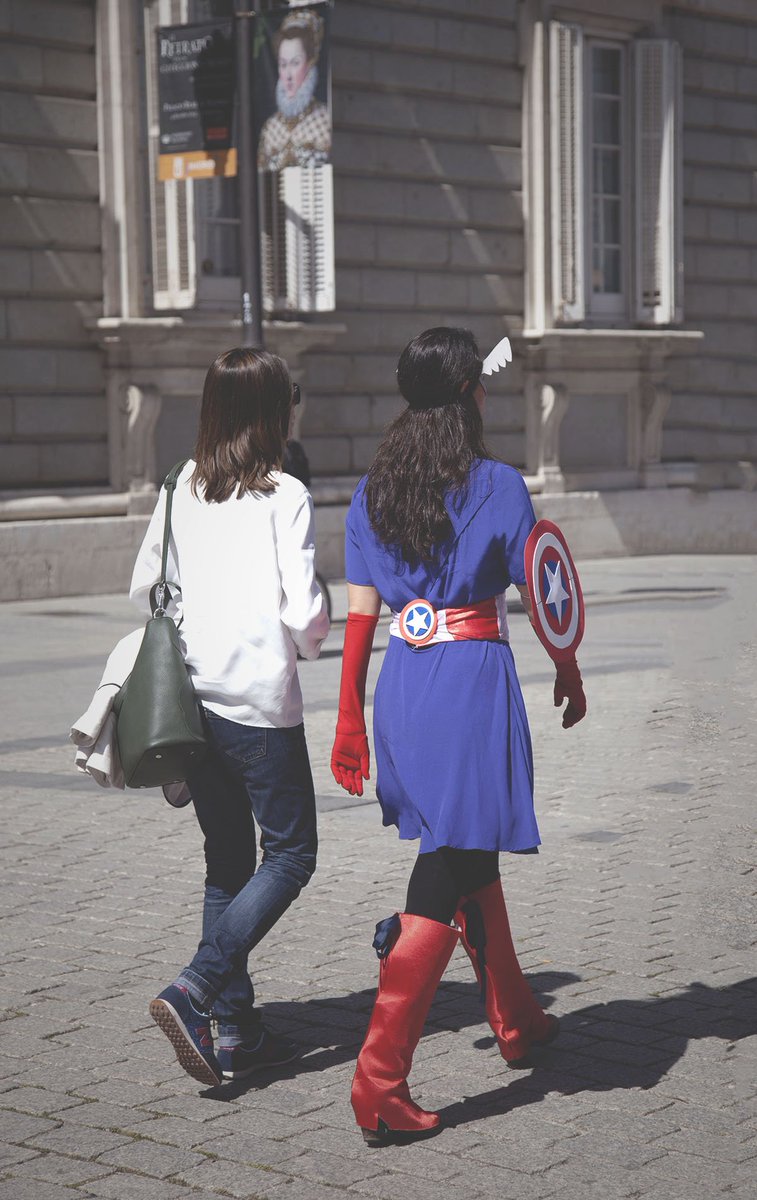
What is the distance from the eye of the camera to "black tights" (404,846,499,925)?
3.99 meters

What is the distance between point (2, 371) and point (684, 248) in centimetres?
911

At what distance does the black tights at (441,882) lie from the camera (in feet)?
13.1

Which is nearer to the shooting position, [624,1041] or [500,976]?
[500,976]

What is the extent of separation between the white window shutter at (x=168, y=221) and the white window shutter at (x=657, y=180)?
21.0 ft

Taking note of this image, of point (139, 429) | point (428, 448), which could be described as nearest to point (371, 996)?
point (428, 448)

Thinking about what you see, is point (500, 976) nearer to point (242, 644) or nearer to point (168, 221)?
point (242, 644)

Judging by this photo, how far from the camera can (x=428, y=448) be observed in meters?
4.07

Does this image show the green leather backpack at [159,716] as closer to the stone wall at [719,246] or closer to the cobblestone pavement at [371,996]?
the cobblestone pavement at [371,996]

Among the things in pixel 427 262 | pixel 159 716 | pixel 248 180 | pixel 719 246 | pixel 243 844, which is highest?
pixel 248 180

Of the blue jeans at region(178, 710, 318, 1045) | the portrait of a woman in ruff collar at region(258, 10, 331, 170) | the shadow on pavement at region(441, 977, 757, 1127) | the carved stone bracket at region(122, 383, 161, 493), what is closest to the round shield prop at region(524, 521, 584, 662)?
the blue jeans at region(178, 710, 318, 1045)

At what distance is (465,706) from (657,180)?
711 inches

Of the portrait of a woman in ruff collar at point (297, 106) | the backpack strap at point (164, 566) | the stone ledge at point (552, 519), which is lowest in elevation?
the stone ledge at point (552, 519)

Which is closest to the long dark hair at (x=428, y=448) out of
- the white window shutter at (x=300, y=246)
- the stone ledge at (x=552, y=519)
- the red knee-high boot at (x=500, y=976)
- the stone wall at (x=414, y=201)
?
the red knee-high boot at (x=500, y=976)

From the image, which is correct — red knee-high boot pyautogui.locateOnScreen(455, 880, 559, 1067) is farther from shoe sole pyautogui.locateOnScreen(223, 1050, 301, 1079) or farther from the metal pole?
the metal pole
